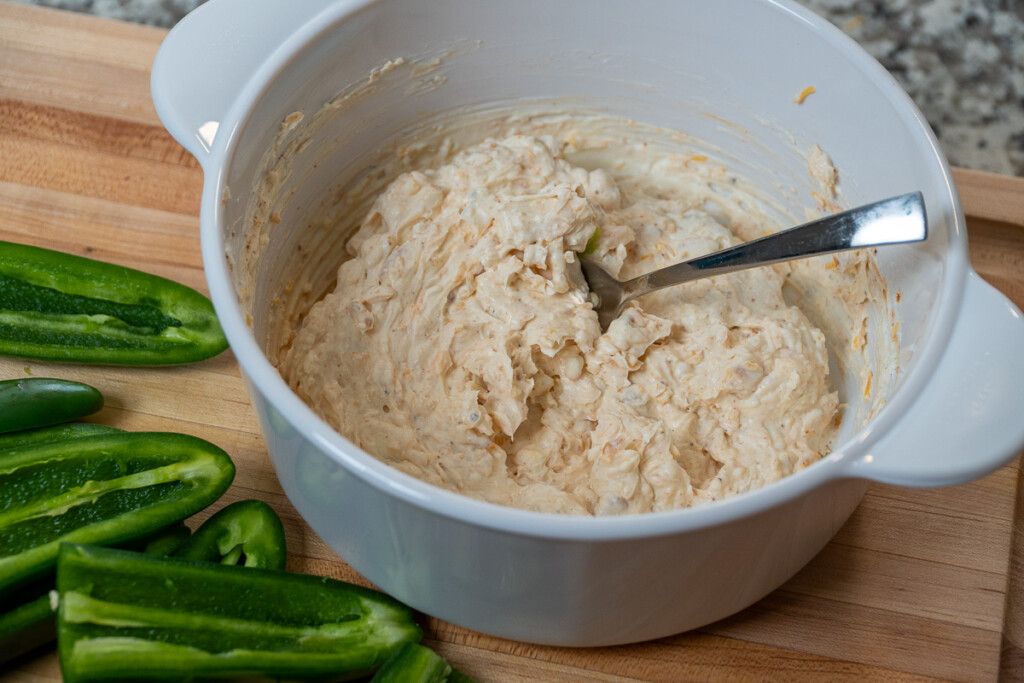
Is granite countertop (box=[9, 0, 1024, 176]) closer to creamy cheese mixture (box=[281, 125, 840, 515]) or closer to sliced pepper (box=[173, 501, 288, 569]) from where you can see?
creamy cheese mixture (box=[281, 125, 840, 515])

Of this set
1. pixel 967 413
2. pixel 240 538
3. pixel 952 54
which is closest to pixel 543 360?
pixel 240 538

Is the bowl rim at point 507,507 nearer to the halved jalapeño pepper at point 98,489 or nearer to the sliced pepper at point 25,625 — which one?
the halved jalapeño pepper at point 98,489

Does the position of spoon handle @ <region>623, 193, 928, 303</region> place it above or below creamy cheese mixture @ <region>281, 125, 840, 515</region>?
above

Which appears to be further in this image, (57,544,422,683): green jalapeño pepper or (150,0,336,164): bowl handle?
(150,0,336,164): bowl handle

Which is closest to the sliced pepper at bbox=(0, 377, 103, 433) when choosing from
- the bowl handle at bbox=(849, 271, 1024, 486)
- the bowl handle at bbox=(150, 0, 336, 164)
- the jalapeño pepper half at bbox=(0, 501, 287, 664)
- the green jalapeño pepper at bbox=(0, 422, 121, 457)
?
the green jalapeño pepper at bbox=(0, 422, 121, 457)

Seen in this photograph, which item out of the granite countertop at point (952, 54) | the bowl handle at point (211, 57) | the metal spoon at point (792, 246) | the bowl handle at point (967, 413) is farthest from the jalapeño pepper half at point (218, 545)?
the granite countertop at point (952, 54)

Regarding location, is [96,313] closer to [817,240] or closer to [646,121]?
[646,121]
